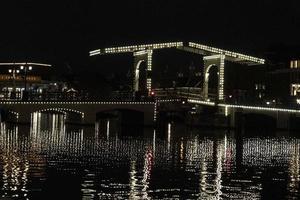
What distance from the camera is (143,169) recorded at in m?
31.5

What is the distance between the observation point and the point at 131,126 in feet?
236

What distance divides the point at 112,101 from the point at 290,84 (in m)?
32.9

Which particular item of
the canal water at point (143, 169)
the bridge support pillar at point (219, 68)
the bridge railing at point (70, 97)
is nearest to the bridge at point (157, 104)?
the bridge support pillar at point (219, 68)

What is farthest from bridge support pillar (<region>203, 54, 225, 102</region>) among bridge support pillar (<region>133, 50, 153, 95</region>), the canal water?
the canal water

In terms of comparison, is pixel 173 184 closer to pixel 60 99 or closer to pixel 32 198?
pixel 32 198

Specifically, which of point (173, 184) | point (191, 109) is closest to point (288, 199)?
point (173, 184)

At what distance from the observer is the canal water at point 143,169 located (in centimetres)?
2506

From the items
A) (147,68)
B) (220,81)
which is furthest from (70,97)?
(220,81)

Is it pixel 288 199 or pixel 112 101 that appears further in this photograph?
pixel 112 101

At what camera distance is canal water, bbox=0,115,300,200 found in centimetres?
2506

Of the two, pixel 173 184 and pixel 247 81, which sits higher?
pixel 247 81

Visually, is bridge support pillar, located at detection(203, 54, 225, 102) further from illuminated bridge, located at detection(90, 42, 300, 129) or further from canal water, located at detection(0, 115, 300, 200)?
canal water, located at detection(0, 115, 300, 200)

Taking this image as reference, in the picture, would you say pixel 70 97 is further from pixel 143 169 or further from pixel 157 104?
pixel 143 169

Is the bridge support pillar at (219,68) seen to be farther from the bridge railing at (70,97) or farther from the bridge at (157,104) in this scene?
the bridge railing at (70,97)
